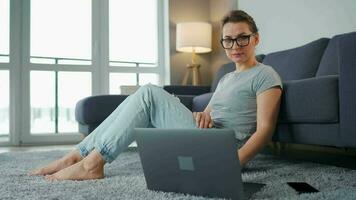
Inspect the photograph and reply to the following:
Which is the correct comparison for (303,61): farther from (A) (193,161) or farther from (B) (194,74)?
(B) (194,74)

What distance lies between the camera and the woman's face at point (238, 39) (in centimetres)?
143

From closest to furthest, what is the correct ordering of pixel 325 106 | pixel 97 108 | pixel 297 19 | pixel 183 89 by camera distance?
1. pixel 325 106
2. pixel 97 108
3. pixel 297 19
4. pixel 183 89

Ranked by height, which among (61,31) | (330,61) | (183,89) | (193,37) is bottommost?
(183,89)

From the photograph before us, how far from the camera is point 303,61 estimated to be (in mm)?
2408

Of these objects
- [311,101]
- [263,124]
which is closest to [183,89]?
[311,101]

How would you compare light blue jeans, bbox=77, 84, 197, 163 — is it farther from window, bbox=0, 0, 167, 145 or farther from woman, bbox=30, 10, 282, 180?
window, bbox=0, 0, 167, 145

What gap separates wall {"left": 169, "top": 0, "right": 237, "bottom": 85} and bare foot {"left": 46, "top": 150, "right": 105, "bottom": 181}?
115 inches

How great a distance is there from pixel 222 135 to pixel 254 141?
34cm

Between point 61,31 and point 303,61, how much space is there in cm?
281

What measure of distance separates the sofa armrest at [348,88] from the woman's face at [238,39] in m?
0.33

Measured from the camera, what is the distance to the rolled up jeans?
4.40 feet

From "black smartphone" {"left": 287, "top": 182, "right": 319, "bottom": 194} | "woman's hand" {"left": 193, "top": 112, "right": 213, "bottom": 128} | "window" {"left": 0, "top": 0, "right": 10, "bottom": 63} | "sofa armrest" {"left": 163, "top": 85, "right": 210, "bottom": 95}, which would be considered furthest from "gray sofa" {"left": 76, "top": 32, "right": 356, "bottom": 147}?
"window" {"left": 0, "top": 0, "right": 10, "bottom": 63}

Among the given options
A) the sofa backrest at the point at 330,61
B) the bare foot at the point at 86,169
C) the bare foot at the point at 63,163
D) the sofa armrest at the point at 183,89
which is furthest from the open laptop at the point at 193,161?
the sofa armrest at the point at 183,89

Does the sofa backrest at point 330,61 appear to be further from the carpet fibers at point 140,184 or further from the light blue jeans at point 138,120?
the light blue jeans at point 138,120
